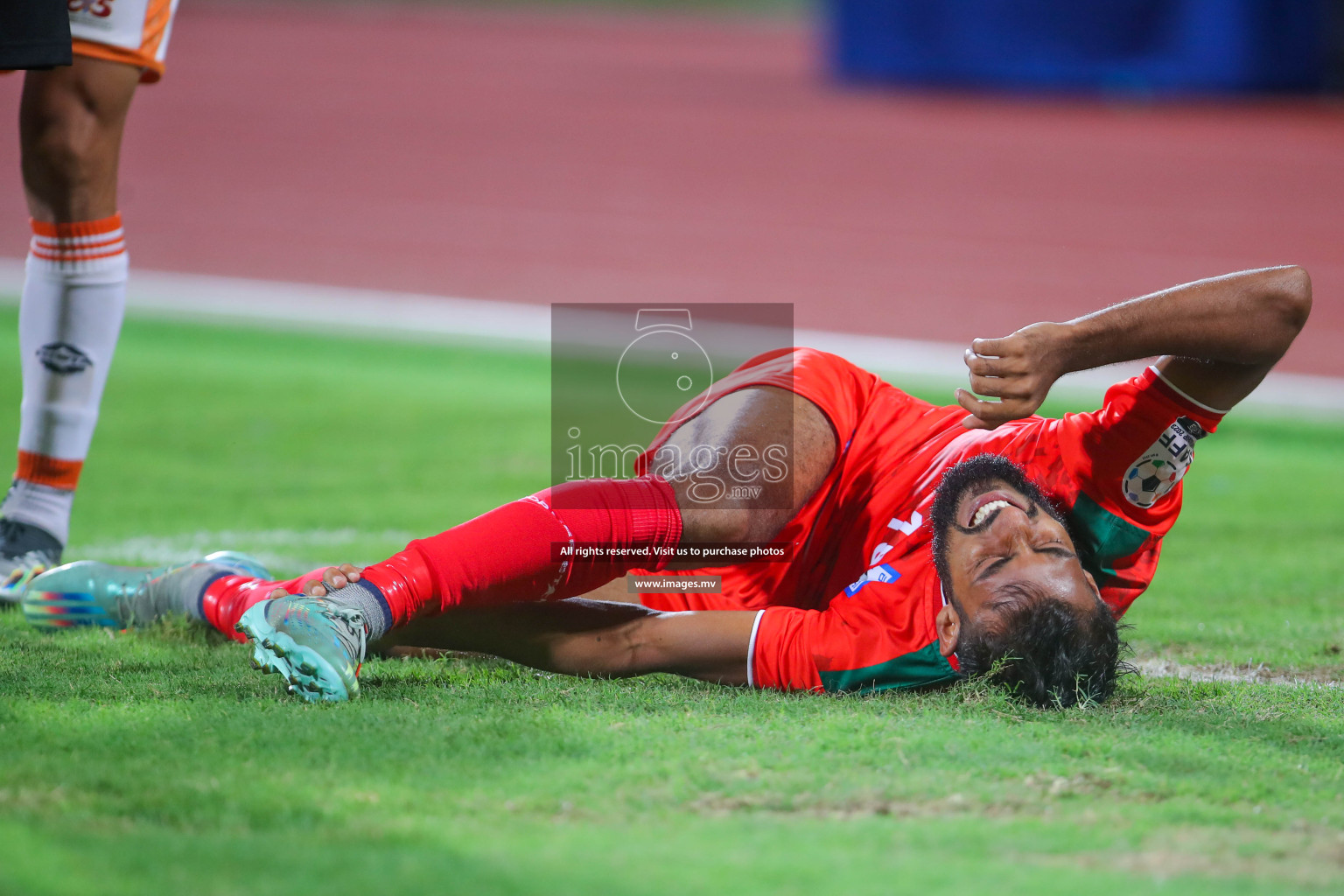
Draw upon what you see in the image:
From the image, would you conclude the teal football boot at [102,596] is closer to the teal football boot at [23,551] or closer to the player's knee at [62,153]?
the teal football boot at [23,551]

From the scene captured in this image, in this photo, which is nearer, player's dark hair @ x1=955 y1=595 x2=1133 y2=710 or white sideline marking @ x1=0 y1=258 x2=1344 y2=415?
player's dark hair @ x1=955 y1=595 x2=1133 y2=710

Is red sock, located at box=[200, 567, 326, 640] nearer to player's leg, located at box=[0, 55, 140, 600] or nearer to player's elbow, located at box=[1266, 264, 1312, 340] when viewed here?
player's leg, located at box=[0, 55, 140, 600]

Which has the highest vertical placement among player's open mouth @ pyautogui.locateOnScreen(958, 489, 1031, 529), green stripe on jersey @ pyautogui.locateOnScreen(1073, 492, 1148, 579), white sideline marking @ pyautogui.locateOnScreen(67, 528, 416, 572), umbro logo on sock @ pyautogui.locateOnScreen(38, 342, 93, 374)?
umbro logo on sock @ pyautogui.locateOnScreen(38, 342, 93, 374)

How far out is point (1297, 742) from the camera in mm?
2465

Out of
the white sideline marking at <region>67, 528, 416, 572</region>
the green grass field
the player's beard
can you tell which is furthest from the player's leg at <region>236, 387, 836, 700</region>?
the white sideline marking at <region>67, 528, 416, 572</region>

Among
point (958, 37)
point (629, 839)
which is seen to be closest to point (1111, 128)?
point (958, 37)

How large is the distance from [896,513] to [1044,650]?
1.37 ft

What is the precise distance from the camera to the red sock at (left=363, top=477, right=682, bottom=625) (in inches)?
102

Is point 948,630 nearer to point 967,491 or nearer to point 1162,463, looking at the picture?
point 967,491

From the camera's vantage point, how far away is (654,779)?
86.2 inches

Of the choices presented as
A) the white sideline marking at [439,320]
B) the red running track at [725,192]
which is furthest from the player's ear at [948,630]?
the red running track at [725,192]

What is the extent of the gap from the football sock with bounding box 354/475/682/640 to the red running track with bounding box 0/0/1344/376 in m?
4.72

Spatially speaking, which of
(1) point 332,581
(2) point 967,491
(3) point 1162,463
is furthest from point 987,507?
(1) point 332,581

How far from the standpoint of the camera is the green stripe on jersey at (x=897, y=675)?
2646 mm
